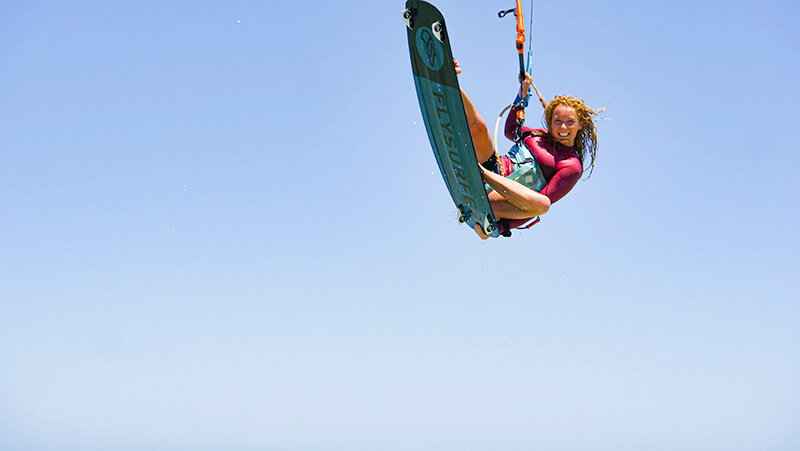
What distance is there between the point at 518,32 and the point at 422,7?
1.41m

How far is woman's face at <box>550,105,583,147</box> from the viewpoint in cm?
977

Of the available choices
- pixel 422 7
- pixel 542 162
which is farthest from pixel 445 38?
pixel 542 162

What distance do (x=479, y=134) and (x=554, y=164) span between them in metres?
0.91

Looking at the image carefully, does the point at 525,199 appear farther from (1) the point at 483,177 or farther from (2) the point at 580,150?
(2) the point at 580,150

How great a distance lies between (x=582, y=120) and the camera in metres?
9.93

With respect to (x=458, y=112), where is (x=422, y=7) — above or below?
above

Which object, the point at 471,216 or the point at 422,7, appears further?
the point at 471,216

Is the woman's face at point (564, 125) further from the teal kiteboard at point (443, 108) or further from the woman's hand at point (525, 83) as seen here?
the teal kiteboard at point (443, 108)

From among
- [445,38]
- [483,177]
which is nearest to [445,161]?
[483,177]

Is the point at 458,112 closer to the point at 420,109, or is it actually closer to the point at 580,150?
the point at 420,109

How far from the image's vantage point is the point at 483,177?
930 cm

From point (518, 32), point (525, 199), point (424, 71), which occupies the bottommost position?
point (525, 199)

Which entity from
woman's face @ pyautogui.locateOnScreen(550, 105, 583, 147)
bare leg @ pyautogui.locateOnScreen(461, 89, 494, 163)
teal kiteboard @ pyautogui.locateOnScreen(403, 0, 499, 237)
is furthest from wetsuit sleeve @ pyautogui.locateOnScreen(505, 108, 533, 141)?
teal kiteboard @ pyautogui.locateOnScreen(403, 0, 499, 237)

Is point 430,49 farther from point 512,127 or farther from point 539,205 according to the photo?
point 539,205
